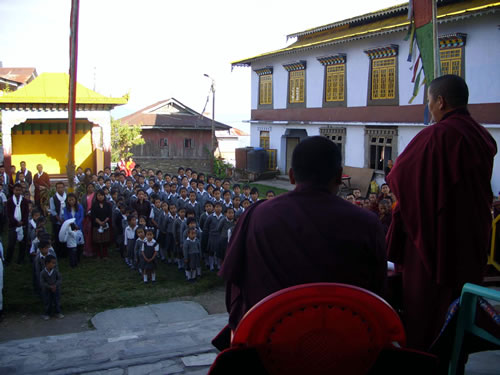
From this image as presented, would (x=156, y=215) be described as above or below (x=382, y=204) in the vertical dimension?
below

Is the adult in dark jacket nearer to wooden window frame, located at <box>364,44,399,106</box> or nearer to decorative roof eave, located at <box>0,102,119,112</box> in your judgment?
decorative roof eave, located at <box>0,102,119,112</box>


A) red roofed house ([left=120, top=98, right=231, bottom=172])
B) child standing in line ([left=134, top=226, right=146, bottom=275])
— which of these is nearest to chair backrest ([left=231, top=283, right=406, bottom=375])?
child standing in line ([left=134, top=226, right=146, bottom=275])

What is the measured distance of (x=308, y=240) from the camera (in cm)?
200

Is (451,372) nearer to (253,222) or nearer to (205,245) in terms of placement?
(253,222)

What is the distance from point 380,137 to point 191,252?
477 inches

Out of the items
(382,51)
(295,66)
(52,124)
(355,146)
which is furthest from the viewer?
(295,66)

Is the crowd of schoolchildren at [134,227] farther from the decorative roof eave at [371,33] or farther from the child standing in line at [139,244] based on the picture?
the decorative roof eave at [371,33]

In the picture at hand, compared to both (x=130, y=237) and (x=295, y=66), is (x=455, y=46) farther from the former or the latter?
(x=130, y=237)

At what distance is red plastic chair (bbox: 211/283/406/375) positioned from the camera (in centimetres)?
174

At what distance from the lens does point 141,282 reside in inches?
370

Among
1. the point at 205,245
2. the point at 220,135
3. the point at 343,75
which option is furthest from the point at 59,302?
the point at 220,135

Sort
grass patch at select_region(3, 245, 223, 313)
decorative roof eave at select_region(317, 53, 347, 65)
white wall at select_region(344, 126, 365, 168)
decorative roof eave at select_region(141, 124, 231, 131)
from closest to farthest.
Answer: grass patch at select_region(3, 245, 223, 313), white wall at select_region(344, 126, 365, 168), decorative roof eave at select_region(317, 53, 347, 65), decorative roof eave at select_region(141, 124, 231, 131)

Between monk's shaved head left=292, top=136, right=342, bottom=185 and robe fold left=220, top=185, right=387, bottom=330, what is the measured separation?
0.18 feet

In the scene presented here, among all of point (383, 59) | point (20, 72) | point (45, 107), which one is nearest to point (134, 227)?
point (45, 107)
